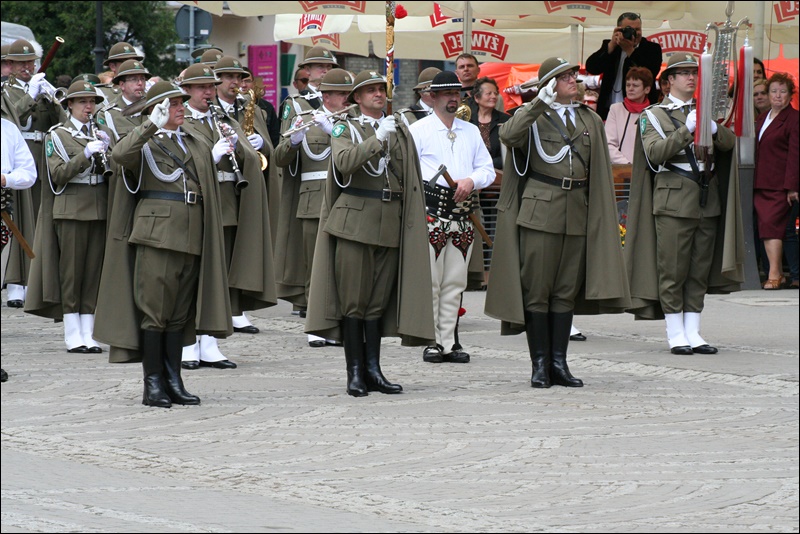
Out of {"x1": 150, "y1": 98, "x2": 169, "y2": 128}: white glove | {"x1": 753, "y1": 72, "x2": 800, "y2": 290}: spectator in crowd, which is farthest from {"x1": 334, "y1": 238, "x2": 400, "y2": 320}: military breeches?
{"x1": 753, "y1": 72, "x2": 800, "y2": 290}: spectator in crowd

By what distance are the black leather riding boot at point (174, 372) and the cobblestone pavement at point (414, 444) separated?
0.12m

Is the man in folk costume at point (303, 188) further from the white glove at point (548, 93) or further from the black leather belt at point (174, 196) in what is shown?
the black leather belt at point (174, 196)

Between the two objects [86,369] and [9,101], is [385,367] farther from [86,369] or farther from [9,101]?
[9,101]

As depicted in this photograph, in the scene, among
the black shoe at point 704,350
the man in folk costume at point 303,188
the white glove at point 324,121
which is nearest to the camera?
the white glove at point 324,121

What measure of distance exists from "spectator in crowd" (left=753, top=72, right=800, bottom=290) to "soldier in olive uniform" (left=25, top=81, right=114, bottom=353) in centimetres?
731

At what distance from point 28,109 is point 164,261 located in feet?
16.0

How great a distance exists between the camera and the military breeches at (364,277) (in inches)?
393

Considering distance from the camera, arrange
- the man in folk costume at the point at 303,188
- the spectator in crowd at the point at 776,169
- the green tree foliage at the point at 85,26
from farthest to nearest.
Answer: the green tree foliage at the point at 85,26
the spectator in crowd at the point at 776,169
the man in folk costume at the point at 303,188

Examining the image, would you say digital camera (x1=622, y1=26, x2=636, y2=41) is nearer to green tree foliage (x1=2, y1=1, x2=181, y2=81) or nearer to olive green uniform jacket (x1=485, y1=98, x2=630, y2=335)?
olive green uniform jacket (x1=485, y1=98, x2=630, y2=335)

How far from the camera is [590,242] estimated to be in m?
10.4

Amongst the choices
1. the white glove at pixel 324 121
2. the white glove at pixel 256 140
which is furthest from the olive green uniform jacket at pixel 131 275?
the white glove at pixel 256 140

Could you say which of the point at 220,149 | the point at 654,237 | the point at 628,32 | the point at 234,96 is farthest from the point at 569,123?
the point at 628,32

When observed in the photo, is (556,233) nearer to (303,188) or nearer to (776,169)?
(303,188)

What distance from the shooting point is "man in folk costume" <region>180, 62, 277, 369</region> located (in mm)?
11094
